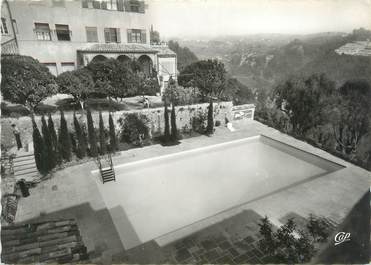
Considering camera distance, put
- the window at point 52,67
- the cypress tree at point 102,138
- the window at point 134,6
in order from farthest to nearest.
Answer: the window at point 134,6 → the window at point 52,67 → the cypress tree at point 102,138

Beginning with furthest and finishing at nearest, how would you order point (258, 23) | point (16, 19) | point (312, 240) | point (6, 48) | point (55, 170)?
point (16, 19), point (6, 48), point (55, 170), point (258, 23), point (312, 240)

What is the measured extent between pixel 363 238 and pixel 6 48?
2353 centimetres

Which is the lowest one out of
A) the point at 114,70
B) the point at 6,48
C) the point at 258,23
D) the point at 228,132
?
the point at 228,132

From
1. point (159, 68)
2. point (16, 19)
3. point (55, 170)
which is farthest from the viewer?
point (159, 68)

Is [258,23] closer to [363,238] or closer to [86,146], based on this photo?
[363,238]

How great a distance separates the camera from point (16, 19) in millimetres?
19516

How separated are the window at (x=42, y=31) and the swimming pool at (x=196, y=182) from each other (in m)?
15.8

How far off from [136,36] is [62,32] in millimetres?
7292

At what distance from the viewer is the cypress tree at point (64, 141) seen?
13234mm

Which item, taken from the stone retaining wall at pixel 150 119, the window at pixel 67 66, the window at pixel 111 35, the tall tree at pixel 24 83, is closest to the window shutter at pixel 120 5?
the window at pixel 111 35

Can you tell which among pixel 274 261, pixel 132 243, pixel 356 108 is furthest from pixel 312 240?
pixel 356 108

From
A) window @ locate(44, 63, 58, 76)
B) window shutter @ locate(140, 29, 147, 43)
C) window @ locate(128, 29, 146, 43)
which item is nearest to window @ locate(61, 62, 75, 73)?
window @ locate(44, 63, 58, 76)

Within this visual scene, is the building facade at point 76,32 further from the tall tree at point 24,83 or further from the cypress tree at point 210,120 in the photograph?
the cypress tree at point 210,120

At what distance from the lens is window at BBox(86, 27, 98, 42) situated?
74.1ft
